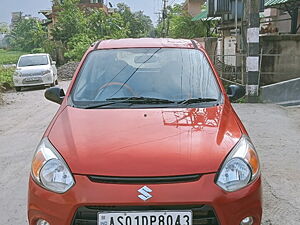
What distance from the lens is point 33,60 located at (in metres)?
15.3

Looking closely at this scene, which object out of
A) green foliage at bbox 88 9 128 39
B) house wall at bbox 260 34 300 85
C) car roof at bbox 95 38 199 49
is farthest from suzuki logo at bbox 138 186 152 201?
green foliage at bbox 88 9 128 39

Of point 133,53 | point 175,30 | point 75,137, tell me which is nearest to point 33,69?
point 133,53

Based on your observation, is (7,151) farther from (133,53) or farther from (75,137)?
(75,137)

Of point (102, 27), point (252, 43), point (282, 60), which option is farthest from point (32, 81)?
point (102, 27)

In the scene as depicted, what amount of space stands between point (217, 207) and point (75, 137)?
1.07 metres

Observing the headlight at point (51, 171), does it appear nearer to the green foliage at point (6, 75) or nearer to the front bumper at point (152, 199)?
the front bumper at point (152, 199)

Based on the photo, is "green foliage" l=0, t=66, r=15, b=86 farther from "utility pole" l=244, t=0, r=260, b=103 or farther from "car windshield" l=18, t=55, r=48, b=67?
"utility pole" l=244, t=0, r=260, b=103

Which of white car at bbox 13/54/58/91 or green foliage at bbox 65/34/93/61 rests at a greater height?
green foliage at bbox 65/34/93/61

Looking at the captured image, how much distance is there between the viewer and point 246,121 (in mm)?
6938

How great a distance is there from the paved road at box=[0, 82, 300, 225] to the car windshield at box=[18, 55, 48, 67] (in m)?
5.96

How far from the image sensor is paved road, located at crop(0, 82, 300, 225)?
3.39 m

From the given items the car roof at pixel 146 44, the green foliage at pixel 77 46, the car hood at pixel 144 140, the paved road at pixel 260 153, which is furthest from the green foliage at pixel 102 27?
the car hood at pixel 144 140

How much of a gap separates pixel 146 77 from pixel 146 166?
1417 millimetres

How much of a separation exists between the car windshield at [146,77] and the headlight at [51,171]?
0.77 meters
